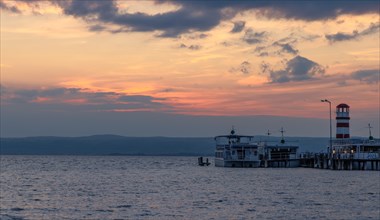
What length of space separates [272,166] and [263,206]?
96.7 metres

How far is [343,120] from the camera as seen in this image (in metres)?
147

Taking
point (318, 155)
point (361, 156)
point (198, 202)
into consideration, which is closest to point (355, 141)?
point (361, 156)

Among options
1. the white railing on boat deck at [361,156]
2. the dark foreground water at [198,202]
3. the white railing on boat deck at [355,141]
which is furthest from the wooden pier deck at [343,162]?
the dark foreground water at [198,202]

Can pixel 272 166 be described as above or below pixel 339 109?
below

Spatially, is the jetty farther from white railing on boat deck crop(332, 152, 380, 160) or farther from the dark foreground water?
the dark foreground water

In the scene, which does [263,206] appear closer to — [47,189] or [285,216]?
[285,216]

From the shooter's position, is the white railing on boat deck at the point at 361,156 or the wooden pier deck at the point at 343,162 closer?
the white railing on boat deck at the point at 361,156

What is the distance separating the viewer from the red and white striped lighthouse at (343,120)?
479 ft

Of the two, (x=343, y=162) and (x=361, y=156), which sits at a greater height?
(x=361, y=156)

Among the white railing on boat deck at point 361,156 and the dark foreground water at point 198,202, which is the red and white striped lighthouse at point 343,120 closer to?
the white railing on boat deck at point 361,156

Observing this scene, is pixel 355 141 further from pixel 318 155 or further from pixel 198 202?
pixel 198 202

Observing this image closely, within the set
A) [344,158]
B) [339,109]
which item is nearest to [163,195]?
[344,158]

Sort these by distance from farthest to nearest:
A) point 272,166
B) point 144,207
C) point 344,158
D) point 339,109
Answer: point 272,166, point 339,109, point 344,158, point 144,207

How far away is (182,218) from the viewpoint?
5153 centimetres
